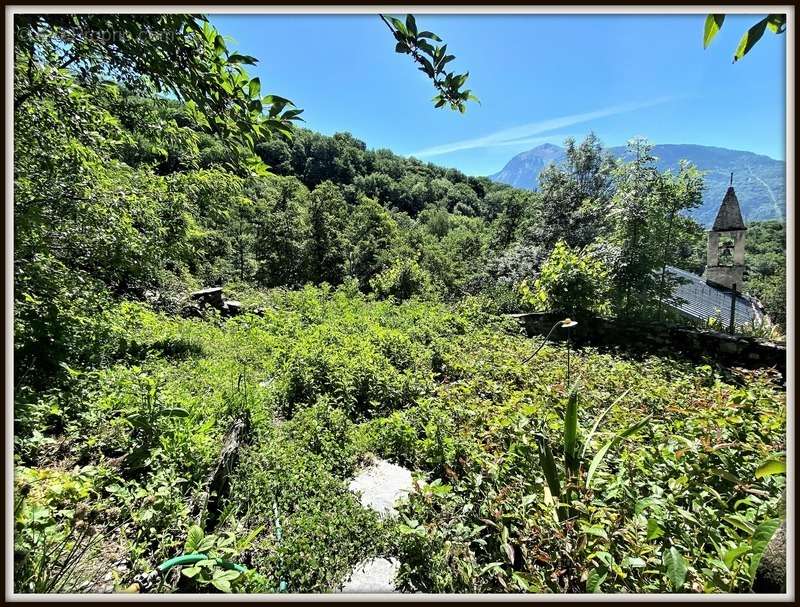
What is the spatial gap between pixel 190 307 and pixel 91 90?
700 centimetres

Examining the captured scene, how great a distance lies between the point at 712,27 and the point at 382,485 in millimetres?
3067

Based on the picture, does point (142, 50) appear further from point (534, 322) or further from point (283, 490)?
point (534, 322)

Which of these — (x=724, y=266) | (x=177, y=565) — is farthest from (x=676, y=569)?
(x=724, y=266)

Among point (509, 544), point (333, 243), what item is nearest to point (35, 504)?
point (509, 544)

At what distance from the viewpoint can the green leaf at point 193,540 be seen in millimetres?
1879

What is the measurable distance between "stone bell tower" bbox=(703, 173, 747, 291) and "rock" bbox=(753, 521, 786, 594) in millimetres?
17620

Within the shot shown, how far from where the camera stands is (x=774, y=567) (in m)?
1.16

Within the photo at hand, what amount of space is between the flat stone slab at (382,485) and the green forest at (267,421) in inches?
4.5

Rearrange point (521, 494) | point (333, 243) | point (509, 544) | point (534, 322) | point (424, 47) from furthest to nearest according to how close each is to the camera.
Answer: point (333, 243) → point (534, 322) → point (521, 494) → point (509, 544) → point (424, 47)

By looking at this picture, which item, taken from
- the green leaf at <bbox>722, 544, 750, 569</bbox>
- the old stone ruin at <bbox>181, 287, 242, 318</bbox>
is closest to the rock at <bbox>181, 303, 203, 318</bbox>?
the old stone ruin at <bbox>181, 287, 242, 318</bbox>

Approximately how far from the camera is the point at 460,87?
1.52 metres

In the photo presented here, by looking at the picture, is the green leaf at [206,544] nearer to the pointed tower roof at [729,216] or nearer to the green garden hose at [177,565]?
the green garden hose at [177,565]

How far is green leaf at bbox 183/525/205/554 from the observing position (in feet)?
6.16

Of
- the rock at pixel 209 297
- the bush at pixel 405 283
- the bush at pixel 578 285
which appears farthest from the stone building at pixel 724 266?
the rock at pixel 209 297
